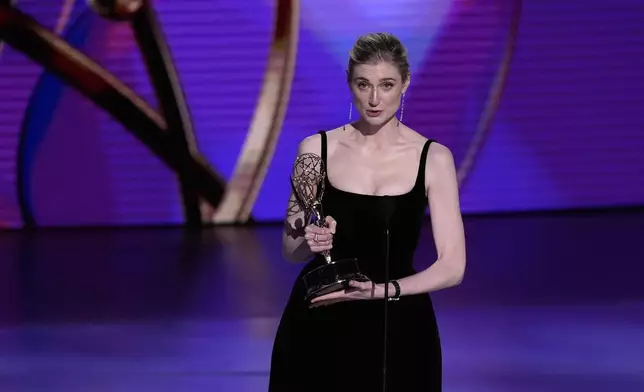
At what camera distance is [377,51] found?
5.09ft

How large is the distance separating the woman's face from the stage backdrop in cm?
497

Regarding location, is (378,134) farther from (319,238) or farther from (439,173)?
(319,238)

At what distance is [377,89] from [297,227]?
0.28m

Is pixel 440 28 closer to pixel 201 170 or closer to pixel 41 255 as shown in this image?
pixel 201 170

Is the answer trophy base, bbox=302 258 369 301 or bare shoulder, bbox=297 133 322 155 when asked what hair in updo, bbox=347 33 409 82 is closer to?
bare shoulder, bbox=297 133 322 155

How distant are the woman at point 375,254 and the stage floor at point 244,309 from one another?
1620 millimetres

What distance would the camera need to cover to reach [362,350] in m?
1.67

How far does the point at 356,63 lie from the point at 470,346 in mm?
2350

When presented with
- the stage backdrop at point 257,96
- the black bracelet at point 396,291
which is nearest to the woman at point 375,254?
the black bracelet at point 396,291

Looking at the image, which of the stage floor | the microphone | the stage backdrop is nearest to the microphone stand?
the microphone

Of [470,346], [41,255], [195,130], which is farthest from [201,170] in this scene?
[470,346]

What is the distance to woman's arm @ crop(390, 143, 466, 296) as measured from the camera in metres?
1.61

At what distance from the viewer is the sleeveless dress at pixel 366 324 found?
5.38ft

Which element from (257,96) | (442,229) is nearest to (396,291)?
(442,229)
